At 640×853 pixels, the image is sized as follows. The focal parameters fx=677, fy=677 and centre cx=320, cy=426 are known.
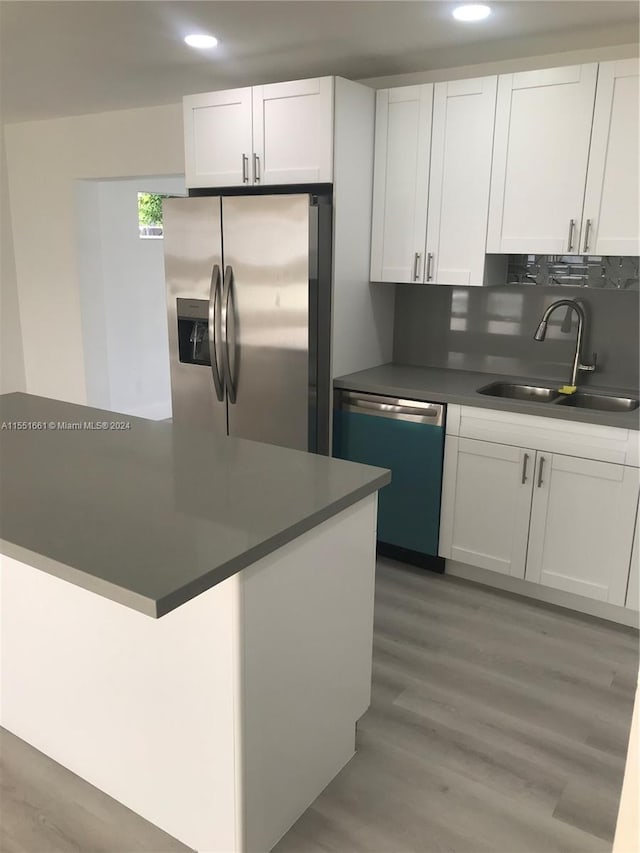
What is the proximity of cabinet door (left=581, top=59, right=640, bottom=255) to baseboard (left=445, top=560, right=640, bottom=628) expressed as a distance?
4.93 feet

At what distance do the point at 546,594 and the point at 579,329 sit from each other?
4.09ft

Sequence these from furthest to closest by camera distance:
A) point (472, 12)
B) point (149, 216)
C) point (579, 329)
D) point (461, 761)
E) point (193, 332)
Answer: point (149, 216)
point (193, 332)
point (579, 329)
point (472, 12)
point (461, 761)

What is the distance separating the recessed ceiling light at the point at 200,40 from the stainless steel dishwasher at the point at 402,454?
1.68 m

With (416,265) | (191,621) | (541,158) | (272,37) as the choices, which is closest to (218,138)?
(272,37)

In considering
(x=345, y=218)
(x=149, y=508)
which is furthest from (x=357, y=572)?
(x=345, y=218)

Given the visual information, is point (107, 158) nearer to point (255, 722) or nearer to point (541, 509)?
point (541, 509)

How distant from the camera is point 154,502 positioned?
168 centimetres

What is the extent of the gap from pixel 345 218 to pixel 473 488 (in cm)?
141

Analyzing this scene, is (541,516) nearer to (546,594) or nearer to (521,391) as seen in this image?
(546,594)

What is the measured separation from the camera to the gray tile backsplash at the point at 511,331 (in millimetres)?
3190

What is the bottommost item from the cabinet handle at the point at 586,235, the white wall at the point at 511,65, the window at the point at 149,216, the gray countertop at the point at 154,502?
the gray countertop at the point at 154,502

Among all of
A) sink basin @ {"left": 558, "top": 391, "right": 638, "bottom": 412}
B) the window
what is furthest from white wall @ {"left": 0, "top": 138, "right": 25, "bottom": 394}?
sink basin @ {"left": 558, "top": 391, "right": 638, "bottom": 412}

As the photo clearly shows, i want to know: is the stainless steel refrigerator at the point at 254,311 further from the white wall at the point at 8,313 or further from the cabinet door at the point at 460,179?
the white wall at the point at 8,313

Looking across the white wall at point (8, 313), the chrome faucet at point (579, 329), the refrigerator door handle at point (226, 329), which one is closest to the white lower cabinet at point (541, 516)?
the chrome faucet at point (579, 329)
